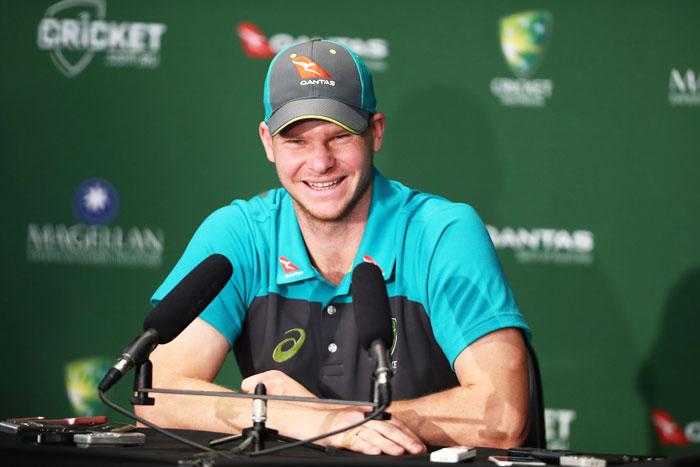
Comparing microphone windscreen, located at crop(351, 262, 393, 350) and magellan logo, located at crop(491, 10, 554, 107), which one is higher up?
magellan logo, located at crop(491, 10, 554, 107)

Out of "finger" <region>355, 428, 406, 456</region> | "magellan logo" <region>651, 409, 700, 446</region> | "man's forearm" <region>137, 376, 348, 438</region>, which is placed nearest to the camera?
"finger" <region>355, 428, 406, 456</region>

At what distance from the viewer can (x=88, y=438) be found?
1.60 metres

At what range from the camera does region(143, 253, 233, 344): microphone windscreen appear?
160cm

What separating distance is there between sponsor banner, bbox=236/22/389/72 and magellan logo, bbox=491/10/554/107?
1.50 ft

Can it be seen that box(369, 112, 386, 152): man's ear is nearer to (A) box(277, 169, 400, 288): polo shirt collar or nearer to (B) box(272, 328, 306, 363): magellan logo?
Answer: (A) box(277, 169, 400, 288): polo shirt collar

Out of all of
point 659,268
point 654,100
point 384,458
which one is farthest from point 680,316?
point 384,458

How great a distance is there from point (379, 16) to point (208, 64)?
27.4 inches

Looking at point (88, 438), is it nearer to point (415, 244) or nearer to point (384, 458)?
point (384, 458)

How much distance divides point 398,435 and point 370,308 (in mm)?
311

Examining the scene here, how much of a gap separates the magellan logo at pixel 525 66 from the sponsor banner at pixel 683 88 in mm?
454

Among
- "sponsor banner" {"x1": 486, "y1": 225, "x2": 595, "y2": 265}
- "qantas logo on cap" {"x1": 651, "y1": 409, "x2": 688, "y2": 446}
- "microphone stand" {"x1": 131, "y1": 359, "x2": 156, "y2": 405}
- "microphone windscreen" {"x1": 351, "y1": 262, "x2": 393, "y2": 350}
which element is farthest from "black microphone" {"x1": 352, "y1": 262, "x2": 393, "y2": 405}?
"qantas logo on cap" {"x1": 651, "y1": 409, "x2": 688, "y2": 446}

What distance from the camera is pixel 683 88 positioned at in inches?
141

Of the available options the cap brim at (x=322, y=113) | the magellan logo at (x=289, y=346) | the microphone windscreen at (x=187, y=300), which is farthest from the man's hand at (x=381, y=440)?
the cap brim at (x=322, y=113)

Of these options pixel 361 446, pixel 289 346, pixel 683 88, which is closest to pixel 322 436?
pixel 361 446
